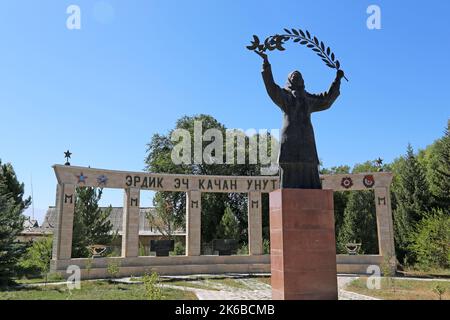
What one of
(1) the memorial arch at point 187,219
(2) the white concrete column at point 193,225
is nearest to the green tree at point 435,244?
(1) the memorial arch at point 187,219

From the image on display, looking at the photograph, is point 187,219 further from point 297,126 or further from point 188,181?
point 297,126

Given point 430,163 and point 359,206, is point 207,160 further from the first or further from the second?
point 430,163

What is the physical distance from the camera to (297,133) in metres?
9.42

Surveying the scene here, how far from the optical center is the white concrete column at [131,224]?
22.1m

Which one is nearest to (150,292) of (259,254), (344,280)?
(344,280)

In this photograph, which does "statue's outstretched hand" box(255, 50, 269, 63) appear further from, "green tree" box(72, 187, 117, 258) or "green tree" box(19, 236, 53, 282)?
"green tree" box(72, 187, 117, 258)

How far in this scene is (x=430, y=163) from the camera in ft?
138

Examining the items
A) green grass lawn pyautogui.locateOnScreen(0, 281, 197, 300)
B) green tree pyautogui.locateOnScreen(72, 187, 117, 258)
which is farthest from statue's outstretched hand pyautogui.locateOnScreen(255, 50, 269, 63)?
green tree pyautogui.locateOnScreen(72, 187, 117, 258)

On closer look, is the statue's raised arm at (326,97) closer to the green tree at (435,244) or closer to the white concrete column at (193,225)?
the white concrete column at (193,225)

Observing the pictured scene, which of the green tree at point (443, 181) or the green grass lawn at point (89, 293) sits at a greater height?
the green tree at point (443, 181)

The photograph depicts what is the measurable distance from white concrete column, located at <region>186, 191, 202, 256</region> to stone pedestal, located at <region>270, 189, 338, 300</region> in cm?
1563

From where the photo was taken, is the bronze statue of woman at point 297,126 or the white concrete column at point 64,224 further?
the white concrete column at point 64,224

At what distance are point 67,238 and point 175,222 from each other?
18.2m

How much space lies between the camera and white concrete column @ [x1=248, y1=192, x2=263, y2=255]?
24783mm
